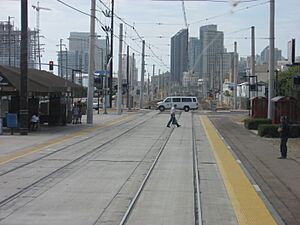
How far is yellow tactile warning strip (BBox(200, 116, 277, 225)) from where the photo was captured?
10.5 meters

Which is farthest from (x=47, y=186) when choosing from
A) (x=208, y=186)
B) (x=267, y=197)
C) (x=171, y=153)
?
(x=171, y=153)

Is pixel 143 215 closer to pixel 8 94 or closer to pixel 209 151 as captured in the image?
pixel 209 151

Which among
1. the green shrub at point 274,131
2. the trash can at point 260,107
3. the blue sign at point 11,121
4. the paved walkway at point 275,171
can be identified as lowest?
the paved walkway at point 275,171

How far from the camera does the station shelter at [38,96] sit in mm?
34844

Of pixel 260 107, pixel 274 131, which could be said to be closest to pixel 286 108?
pixel 274 131

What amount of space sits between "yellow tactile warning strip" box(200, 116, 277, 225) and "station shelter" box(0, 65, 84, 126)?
55.7 feet

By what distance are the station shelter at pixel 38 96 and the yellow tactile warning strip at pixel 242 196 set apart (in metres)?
17.0

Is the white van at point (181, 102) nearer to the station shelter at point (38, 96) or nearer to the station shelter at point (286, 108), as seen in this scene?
the station shelter at point (38, 96)

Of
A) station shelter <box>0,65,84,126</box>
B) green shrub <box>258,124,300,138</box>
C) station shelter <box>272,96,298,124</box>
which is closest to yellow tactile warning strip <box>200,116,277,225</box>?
green shrub <box>258,124,300,138</box>

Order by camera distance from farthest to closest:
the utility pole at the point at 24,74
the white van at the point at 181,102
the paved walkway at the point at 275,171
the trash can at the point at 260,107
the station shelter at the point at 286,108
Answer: the white van at the point at 181,102 → the trash can at the point at 260,107 → the station shelter at the point at 286,108 → the utility pole at the point at 24,74 → the paved walkway at the point at 275,171

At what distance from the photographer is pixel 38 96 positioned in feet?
134

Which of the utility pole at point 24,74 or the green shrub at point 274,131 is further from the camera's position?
the green shrub at point 274,131

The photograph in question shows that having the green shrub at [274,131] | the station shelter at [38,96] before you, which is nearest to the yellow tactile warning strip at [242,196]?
the green shrub at [274,131]

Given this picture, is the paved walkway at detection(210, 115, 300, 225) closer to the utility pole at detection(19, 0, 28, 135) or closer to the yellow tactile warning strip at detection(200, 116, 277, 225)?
the yellow tactile warning strip at detection(200, 116, 277, 225)
